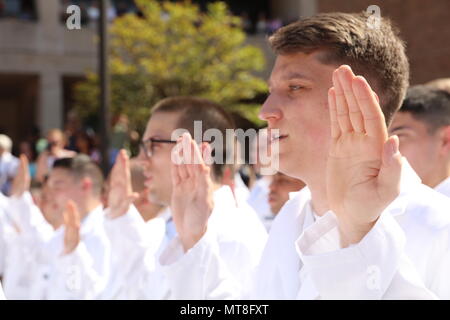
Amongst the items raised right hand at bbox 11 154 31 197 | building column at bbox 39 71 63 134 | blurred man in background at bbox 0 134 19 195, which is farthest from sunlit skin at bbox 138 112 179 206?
building column at bbox 39 71 63 134

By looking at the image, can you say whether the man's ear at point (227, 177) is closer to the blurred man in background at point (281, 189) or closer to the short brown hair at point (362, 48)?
the blurred man in background at point (281, 189)

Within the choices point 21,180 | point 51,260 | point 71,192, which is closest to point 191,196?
point 51,260

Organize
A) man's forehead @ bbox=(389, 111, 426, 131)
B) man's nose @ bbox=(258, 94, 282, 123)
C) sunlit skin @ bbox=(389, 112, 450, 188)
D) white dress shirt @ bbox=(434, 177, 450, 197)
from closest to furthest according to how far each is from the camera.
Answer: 1. man's nose @ bbox=(258, 94, 282, 123)
2. white dress shirt @ bbox=(434, 177, 450, 197)
3. sunlit skin @ bbox=(389, 112, 450, 188)
4. man's forehead @ bbox=(389, 111, 426, 131)

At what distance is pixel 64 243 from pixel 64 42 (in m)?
17.7

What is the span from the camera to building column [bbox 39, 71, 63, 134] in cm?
2095

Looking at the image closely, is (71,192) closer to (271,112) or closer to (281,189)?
(281,189)

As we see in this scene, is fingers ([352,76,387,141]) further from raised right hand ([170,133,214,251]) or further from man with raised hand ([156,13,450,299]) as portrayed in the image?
raised right hand ([170,133,214,251])

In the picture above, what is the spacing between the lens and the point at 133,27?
16969mm

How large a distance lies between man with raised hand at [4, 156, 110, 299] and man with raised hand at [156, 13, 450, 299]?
5.02 feet

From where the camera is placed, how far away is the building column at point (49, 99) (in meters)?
21.0

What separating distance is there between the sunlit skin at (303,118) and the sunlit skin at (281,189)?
2.21 meters

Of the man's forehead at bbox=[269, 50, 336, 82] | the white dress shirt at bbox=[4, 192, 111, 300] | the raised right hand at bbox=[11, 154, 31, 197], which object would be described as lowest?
the white dress shirt at bbox=[4, 192, 111, 300]

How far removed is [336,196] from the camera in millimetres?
1694

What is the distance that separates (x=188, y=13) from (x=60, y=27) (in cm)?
586
